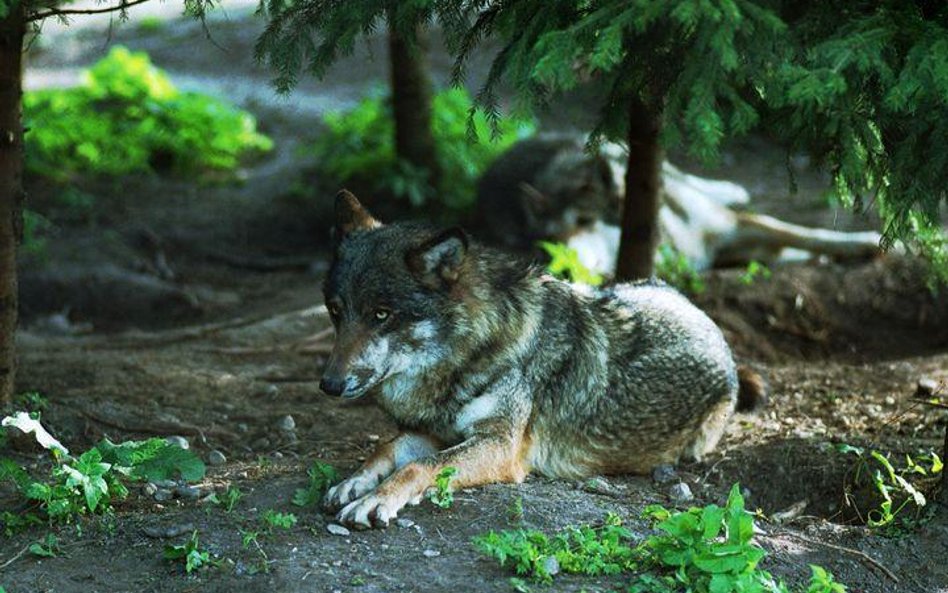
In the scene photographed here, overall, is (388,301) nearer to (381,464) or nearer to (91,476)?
(381,464)

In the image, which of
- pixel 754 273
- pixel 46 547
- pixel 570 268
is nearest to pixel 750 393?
pixel 570 268

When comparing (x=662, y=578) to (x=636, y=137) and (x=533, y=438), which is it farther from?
(x=636, y=137)

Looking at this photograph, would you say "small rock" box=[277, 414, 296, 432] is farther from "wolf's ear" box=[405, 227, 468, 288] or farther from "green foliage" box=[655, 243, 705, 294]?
"green foliage" box=[655, 243, 705, 294]

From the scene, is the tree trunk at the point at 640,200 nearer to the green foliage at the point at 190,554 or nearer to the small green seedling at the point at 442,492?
the small green seedling at the point at 442,492

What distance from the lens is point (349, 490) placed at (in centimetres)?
564

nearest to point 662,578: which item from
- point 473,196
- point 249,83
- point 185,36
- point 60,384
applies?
point 60,384

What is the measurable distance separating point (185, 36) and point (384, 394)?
55.4ft

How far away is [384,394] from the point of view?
6.26 meters

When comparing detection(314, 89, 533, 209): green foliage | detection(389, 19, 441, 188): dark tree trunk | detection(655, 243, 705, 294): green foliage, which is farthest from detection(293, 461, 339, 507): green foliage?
detection(389, 19, 441, 188): dark tree trunk

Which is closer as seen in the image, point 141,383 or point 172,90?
point 141,383

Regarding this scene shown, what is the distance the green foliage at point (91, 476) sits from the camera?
5.32 m

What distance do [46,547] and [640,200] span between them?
16.8 feet

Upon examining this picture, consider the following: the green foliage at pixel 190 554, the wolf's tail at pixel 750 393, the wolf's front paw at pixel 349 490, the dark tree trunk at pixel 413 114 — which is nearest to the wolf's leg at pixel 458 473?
the wolf's front paw at pixel 349 490

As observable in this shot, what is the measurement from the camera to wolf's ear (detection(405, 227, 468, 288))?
19.5 feet
